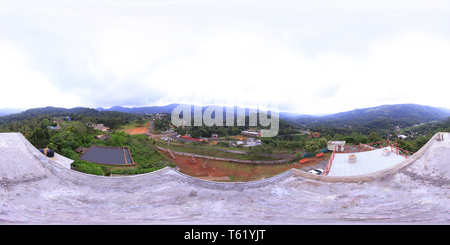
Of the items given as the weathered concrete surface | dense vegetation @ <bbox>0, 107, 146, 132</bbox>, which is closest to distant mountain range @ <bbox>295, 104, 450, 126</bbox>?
the weathered concrete surface

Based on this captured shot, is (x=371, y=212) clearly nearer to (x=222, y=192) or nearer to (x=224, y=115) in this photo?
(x=222, y=192)

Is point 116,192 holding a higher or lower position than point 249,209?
higher

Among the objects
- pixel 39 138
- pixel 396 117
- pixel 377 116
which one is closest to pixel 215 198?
pixel 39 138

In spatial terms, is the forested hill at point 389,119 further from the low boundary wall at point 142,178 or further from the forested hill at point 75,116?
the forested hill at point 75,116

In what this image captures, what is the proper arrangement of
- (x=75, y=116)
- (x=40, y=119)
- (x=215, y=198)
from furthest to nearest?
1. (x=75, y=116)
2. (x=40, y=119)
3. (x=215, y=198)

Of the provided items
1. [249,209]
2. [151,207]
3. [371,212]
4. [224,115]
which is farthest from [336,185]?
[224,115]

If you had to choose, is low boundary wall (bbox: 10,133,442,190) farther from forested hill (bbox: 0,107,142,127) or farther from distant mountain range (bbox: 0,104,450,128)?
distant mountain range (bbox: 0,104,450,128)

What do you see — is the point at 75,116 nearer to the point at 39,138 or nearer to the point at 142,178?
the point at 39,138
